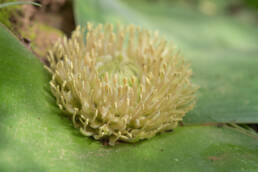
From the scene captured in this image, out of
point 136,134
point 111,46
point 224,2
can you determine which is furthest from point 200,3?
point 136,134

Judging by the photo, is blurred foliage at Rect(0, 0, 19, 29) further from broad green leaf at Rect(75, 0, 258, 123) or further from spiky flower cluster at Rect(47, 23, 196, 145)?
broad green leaf at Rect(75, 0, 258, 123)

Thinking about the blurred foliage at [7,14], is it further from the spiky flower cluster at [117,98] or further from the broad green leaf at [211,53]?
the broad green leaf at [211,53]

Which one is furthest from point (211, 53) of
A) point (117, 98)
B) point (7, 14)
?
point (7, 14)

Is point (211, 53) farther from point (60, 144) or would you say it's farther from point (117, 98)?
point (60, 144)

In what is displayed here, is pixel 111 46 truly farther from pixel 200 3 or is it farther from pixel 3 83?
pixel 200 3

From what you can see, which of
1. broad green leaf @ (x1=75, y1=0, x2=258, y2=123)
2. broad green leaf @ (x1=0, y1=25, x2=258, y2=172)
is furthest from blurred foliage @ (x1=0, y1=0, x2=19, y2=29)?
broad green leaf @ (x1=75, y1=0, x2=258, y2=123)

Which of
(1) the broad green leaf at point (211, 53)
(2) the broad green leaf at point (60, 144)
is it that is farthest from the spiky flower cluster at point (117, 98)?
(1) the broad green leaf at point (211, 53)

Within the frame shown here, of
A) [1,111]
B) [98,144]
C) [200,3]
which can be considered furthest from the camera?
[200,3]
